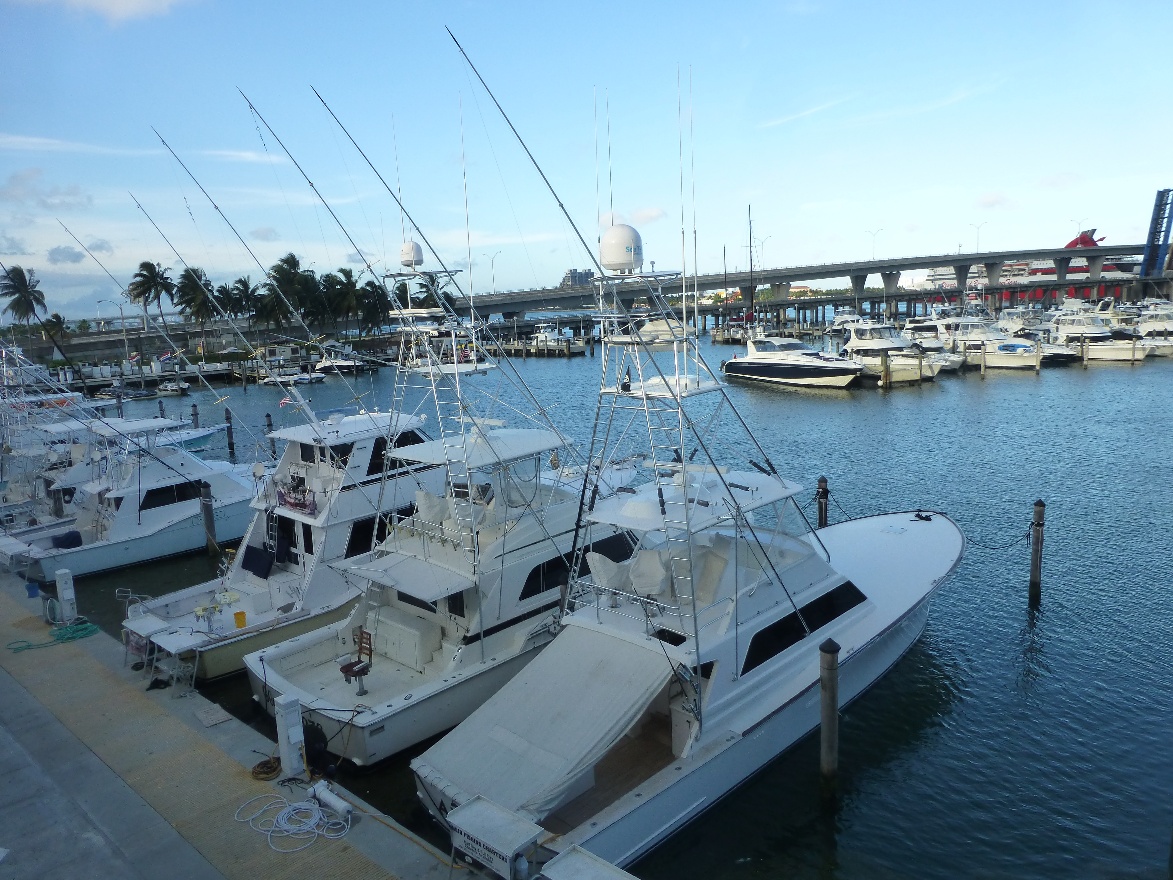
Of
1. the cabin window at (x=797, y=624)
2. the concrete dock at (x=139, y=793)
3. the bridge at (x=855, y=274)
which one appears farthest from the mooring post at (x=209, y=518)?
the bridge at (x=855, y=274)

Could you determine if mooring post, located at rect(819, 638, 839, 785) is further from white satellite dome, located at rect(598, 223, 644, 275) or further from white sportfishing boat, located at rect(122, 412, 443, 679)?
white sportfishing boat, located at rect(122, 412, 443, 679)

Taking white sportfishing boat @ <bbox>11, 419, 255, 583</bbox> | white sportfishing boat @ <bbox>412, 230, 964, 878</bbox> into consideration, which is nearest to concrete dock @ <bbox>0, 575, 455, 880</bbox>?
white sportfishing boat @ <bbox>412, 230, 964, 878</bbox>

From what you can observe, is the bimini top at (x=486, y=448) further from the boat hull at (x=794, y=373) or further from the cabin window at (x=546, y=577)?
the boat hull at (x=794, y=373)

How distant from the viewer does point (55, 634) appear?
1411cm

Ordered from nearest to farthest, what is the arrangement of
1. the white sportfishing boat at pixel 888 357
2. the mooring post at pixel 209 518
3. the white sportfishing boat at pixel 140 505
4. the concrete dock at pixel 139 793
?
1. the concrete dock at pixel 139 793
2. the white sportfishing boat at pixel 140 505
3. the mooring post at pixel 209 518
4. the white sportfishing boat at pixel 888 357

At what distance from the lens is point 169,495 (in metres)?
21.2

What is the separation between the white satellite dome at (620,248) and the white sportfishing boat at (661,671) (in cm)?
2

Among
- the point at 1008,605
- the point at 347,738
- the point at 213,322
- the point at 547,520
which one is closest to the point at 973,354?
the point at 1008,605

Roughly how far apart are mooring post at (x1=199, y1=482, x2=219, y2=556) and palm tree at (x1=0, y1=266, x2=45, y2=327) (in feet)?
182

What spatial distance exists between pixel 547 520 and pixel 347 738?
458cm

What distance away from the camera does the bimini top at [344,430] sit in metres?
16.4

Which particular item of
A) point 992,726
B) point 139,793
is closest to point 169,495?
point 139,793

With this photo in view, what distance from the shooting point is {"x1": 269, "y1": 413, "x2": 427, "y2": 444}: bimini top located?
53.9ft

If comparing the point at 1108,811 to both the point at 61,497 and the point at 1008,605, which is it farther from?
the point at 61,497
